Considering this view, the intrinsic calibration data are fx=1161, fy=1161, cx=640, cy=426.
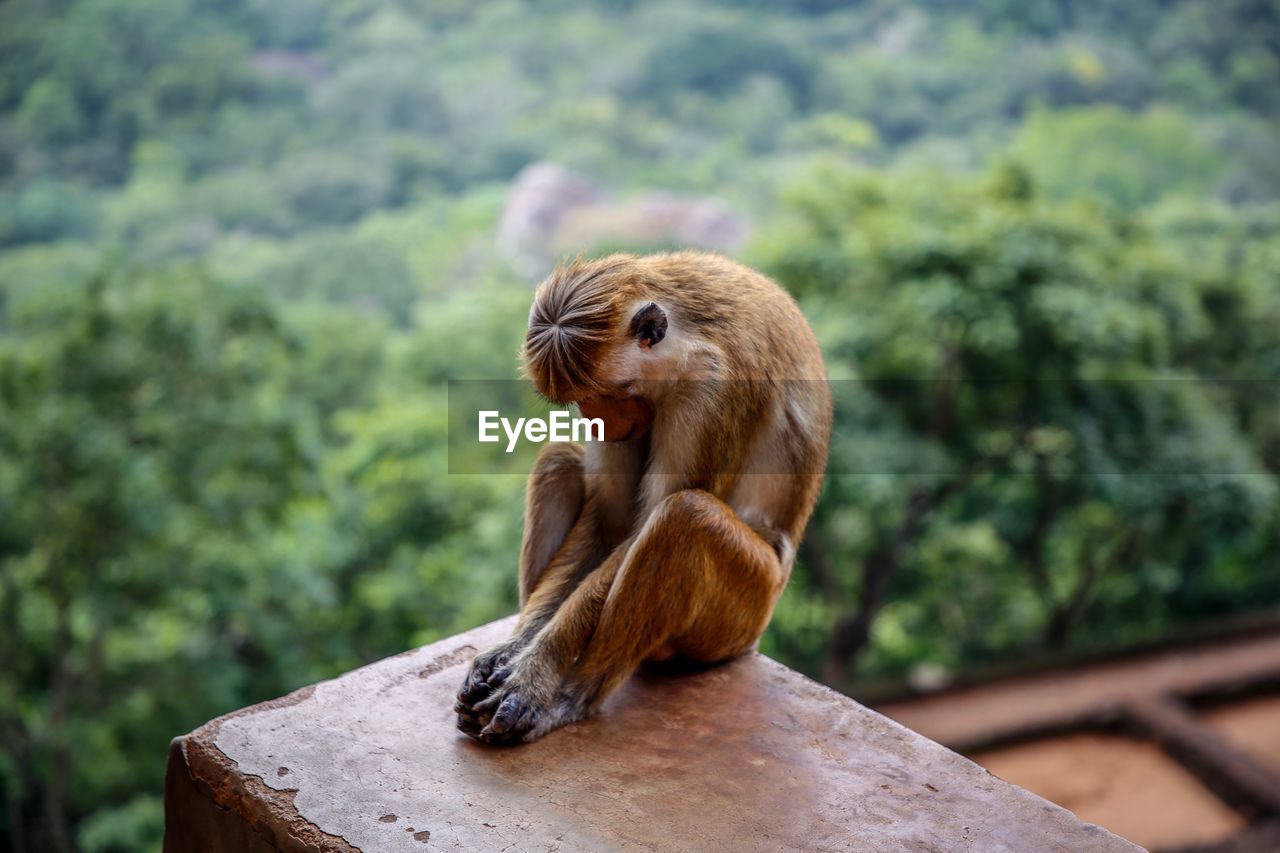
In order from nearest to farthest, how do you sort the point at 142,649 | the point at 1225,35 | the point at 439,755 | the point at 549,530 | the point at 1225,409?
the point at 439,755 < the point at 549,530 < the point at 142,649 < the point at 1225,409 < the point at 1225,35

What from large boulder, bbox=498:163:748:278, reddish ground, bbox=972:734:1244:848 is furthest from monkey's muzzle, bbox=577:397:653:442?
large boulder, bbox=498:163:748:278

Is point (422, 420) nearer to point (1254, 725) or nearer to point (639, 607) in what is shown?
point (1254, 725)

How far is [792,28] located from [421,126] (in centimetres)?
804

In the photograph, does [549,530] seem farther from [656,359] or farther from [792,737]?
[792,737]

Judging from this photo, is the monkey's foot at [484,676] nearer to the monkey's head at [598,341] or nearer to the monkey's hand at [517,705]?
the monkey's hand at [517,705]

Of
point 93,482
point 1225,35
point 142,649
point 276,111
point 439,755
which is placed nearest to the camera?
point 439,755

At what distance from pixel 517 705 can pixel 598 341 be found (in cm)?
107

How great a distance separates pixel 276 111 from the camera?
21953 mm

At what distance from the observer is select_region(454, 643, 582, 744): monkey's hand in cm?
334

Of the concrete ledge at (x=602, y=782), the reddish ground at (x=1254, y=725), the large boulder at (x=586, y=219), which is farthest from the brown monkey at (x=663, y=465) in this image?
the large boulder at (x=586, y=219)

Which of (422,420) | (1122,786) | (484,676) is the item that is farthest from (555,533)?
(422,420)

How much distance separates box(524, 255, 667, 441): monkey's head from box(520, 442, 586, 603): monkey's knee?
39 cm

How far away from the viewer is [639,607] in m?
3.31

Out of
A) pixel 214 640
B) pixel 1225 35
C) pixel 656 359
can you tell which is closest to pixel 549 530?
pixel 656 359
